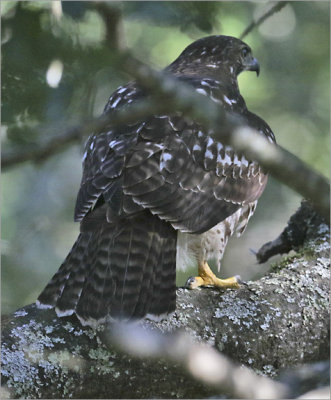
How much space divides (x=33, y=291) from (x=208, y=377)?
14.1 ft

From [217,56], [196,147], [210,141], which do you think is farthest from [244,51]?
[196,147]

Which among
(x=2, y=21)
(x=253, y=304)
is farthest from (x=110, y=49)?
(x=253, y=304)

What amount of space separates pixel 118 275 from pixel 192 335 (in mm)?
457

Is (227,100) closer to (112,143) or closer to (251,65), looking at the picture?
(112,143)

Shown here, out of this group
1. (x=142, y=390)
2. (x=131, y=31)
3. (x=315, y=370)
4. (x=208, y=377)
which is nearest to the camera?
(x=208, y=377)

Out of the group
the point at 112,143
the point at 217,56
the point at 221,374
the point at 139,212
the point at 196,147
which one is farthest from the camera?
the point at 217,56

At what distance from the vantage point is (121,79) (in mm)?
1897

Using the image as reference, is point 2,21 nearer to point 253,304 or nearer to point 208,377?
point 208,377

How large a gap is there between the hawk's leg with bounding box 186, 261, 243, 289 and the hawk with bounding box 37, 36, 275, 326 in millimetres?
13

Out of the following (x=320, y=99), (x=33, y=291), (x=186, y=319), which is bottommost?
(x=186, y=319)

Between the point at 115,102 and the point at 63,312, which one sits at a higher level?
the point at 115,102

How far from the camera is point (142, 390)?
2842 mm

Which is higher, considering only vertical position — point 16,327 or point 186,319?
point 186,319

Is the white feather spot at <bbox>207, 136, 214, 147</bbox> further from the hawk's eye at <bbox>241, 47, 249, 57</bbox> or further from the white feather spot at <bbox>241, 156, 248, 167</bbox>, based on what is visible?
the hawk's eye at <bbox>241, 47, 249, 57</bbox>
